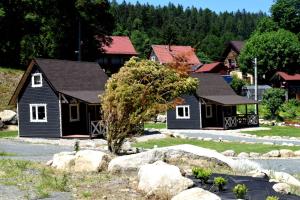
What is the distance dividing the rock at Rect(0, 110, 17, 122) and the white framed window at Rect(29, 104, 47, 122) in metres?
5.51

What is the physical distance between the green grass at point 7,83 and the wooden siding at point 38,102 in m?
8.47

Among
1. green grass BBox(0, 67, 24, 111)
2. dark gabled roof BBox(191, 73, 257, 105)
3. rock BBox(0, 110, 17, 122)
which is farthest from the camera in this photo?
green grass BBox(0, 67, 24, 111)

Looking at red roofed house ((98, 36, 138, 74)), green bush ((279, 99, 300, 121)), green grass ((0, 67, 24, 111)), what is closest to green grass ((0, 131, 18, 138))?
green grass ((0, 67, 24, 111))

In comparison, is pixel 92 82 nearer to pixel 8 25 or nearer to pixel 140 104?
pixel 140 104

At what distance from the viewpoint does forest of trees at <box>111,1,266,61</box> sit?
116500 mm

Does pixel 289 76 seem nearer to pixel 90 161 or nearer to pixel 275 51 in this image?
pixel 275 51

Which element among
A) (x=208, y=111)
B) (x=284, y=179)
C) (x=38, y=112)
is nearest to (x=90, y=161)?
(x=284, y=179)

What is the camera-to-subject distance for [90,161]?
613 inches

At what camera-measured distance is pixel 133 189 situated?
12.3 meters

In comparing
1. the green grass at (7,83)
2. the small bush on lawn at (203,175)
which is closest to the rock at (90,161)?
the small bush on lawn at (203,175)

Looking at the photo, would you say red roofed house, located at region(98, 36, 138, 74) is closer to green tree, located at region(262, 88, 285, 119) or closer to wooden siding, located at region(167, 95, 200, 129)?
green tree, located at region(262, 88, 285, 119)

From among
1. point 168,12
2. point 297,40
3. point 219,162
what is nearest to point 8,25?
point 297,40

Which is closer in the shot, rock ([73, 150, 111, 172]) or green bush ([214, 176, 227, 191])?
green bush ([214, 176, 227, 191])

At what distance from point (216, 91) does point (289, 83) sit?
2328 centimetres
